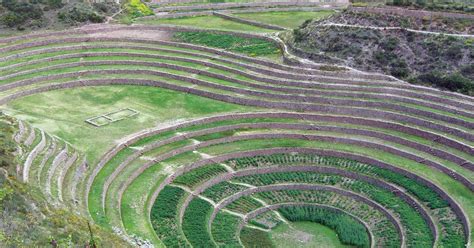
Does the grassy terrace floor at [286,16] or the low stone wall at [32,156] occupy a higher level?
the grassy terrace floor at [286,16]

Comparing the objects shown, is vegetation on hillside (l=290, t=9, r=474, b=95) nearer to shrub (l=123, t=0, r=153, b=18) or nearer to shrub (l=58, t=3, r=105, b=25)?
shrub (l=123, t=0, r=153, b=18)

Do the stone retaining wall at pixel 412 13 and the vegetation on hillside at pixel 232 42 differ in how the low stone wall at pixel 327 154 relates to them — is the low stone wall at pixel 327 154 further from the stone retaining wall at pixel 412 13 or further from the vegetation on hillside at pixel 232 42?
the stone retaining wall at pixel 412 13

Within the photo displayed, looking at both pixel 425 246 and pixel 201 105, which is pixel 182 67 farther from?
pixel 425 246

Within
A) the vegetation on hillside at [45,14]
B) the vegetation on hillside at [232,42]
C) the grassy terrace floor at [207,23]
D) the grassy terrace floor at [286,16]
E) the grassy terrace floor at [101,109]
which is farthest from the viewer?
the grassy terrace floor at [286,16]

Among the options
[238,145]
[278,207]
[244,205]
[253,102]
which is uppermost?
[253,102]

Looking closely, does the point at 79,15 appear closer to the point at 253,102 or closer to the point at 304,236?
the point at 253,102

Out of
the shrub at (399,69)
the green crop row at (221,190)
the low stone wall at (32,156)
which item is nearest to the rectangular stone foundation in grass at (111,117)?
the low stone wall at (32,156)

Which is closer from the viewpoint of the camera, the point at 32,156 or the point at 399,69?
the point at 32,156

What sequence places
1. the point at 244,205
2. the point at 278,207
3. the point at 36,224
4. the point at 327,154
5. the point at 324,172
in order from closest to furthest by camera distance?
1. the point at 36,224
2. the point at 244,205
3. the point at 278,207
4. the point at 324,172
5. the point at 327,154

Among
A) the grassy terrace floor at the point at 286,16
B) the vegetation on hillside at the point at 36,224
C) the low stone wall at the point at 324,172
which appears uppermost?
the grassy terrace floor at the point at 286,16

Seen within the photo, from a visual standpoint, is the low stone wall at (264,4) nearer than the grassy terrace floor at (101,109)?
No

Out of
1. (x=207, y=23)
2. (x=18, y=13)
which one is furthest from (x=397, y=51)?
(x=18, y=13)
